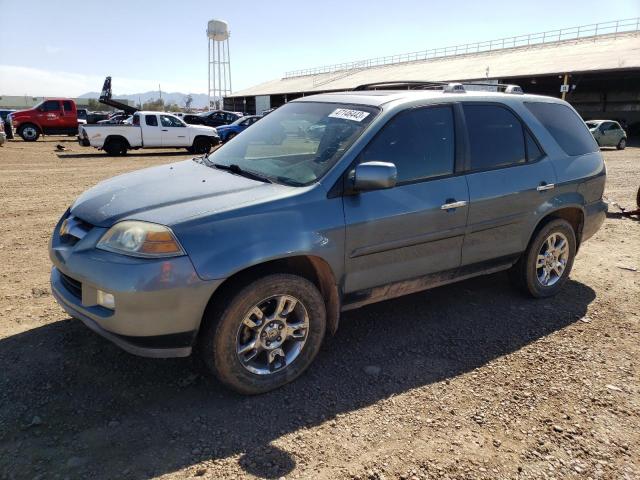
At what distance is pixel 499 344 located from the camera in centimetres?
377

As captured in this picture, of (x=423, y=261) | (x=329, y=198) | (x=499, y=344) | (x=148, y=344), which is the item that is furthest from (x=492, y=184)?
(x=148, y=344)

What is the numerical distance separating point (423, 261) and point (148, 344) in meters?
1.95

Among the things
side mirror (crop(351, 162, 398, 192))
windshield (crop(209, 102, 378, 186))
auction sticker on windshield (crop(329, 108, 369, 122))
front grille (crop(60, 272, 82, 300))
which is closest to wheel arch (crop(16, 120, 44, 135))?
windshield (crop(209, 102, 378, 186))

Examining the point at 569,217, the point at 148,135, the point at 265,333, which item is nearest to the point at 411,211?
the point at 265,333

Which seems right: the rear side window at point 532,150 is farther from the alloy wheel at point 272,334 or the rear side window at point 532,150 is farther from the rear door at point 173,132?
the rear door at point 173,132

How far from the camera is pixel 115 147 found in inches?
704

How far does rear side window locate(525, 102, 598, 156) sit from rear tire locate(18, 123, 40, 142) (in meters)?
25.9

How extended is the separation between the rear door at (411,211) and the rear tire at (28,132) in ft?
84.8

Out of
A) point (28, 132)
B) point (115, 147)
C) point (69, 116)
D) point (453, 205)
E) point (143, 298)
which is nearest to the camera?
point (143, 298)

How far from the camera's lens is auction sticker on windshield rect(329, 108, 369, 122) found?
348cm

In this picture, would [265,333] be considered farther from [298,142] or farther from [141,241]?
[298,142]

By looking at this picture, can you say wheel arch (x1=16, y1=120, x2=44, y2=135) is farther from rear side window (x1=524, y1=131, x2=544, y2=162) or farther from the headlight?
rear side window (x1=524, y1=131, x2=544, y2=162)

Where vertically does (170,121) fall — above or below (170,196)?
above

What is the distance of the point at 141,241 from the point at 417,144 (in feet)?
6.62
